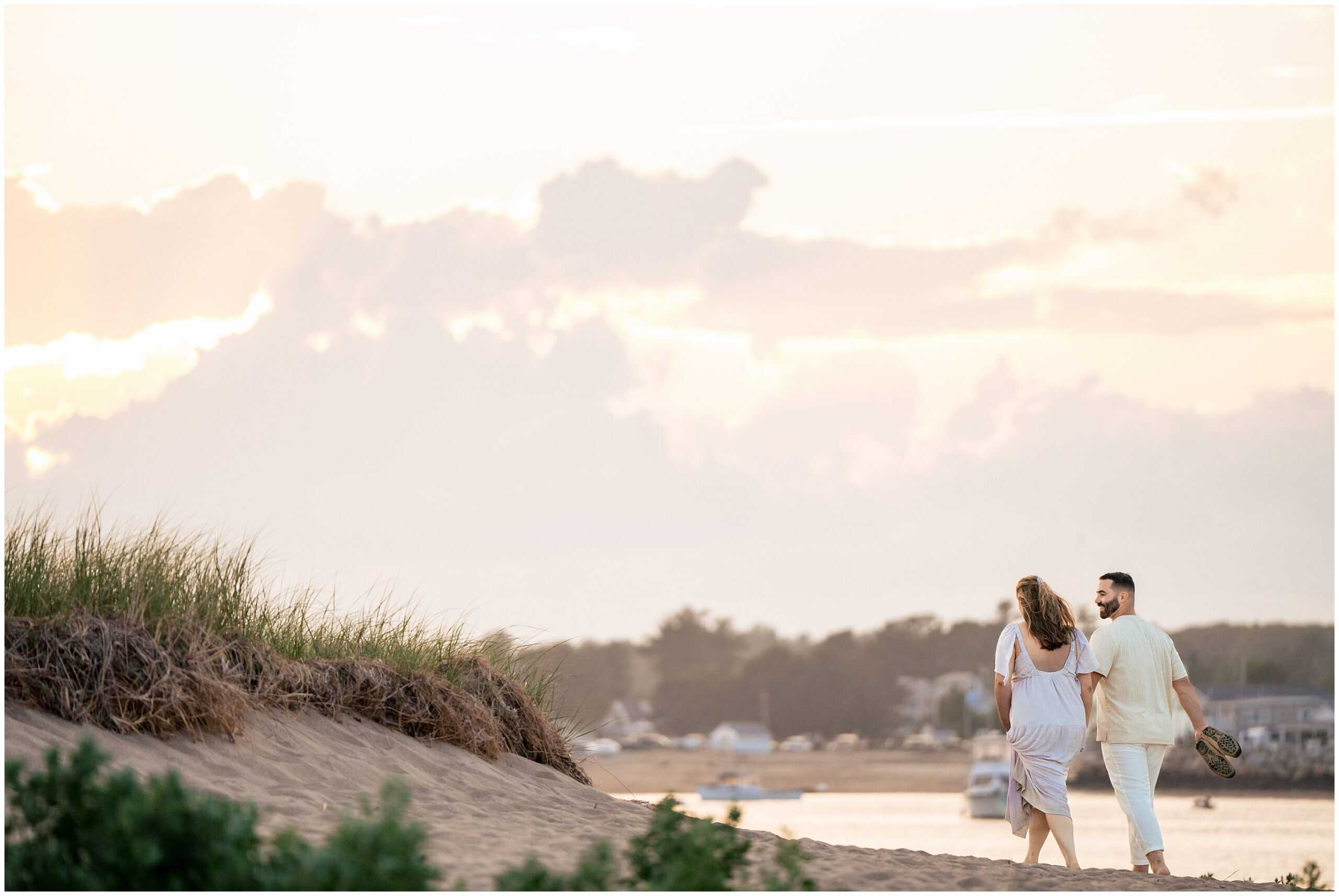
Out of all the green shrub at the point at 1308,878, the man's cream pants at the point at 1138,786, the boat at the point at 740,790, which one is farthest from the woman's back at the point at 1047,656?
the boat at the point at 740,790

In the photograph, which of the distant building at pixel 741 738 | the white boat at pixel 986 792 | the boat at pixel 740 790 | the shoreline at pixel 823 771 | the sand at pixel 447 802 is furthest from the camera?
the distant building at pixel 741 738

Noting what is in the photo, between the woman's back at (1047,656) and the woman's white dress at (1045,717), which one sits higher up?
the woman's back at (1047,656)

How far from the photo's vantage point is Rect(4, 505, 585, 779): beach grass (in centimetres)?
809

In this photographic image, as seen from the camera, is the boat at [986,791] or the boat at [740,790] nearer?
the boat at [986,791]

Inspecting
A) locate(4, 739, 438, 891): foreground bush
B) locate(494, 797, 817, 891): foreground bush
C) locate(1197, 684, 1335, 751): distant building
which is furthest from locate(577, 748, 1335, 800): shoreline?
locate(4, 739, 438, 891): foreground bush

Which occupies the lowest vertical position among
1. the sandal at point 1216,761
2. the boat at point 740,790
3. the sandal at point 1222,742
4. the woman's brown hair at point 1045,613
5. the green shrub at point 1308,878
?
the boat at point 740,790

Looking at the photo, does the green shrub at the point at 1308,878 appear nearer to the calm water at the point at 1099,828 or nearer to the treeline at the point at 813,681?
the calm water at the point at 1099,828

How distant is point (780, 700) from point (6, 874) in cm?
10534

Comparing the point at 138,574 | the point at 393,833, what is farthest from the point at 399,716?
the point at 393,833

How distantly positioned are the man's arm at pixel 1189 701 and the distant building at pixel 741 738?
97.0 meters

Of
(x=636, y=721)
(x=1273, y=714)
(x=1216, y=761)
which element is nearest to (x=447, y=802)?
(x=1216, y=761)

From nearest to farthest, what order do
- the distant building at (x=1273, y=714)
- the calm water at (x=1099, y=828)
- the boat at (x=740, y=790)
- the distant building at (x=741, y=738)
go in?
the calm water at (x=1099, y=828) < the boat at (x=740, y=790) < the distant building at (x=1273, y=714) < the distant building at (x=741, y=738)

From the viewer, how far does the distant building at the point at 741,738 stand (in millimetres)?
105000

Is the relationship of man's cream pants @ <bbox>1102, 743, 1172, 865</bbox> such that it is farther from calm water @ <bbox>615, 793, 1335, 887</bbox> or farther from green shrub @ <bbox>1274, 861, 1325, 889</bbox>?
calm water @ <bbox>615, 793, 1335, 887</bbox>
